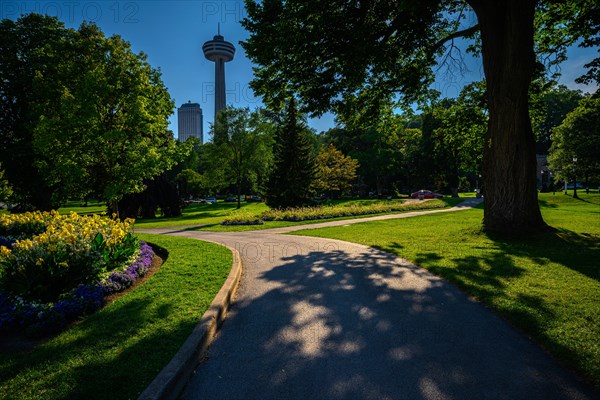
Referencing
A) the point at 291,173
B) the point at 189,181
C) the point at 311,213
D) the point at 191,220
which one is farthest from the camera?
the point at 189,181

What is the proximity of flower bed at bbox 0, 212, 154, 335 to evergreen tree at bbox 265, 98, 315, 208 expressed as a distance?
20.5m

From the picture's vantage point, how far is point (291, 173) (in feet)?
91.5

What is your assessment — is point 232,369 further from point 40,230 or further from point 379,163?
point 379,163

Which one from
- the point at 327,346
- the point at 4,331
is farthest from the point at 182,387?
the point at 4,331

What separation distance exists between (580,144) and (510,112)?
3328cm

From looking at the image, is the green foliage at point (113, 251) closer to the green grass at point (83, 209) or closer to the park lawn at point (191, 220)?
the park lawn at point (191, 220)

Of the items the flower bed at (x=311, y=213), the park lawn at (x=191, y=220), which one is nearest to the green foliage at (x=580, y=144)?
the flower bed at (x=311, y=213)

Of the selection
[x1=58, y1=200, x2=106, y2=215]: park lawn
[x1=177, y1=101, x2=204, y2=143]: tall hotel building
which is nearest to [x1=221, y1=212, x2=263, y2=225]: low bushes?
[x1=58, y1=200, x2=106, y2=215]: park lawn

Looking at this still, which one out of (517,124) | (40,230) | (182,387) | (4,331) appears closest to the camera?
(182,387)

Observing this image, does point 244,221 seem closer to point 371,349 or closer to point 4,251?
point 4,251

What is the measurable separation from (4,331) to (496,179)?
44.3 ft

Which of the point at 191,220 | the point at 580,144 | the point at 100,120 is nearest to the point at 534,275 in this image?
the point at 100,120

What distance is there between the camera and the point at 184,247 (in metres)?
11.1

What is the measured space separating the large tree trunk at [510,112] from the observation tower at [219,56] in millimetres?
159415
